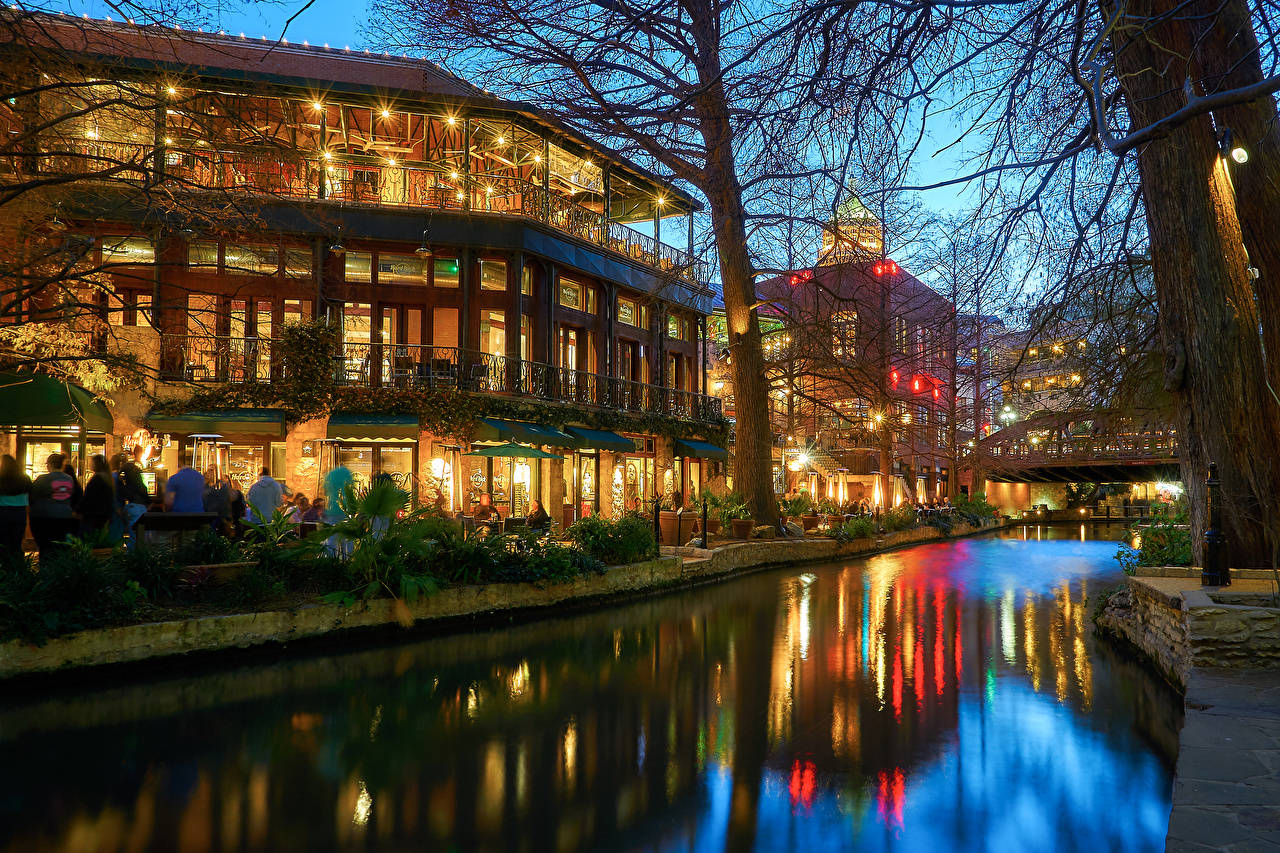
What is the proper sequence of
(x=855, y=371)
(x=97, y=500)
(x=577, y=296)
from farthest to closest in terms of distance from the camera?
(x=577, y=296) → (x=855, y=371) → (x=97, y=500)

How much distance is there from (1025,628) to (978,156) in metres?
6.53

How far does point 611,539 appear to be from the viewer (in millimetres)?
14156

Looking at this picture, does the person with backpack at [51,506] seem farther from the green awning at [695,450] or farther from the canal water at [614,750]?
the green awning at [695,450]

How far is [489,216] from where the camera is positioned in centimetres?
2195

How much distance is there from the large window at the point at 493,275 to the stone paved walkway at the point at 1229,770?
1917cm

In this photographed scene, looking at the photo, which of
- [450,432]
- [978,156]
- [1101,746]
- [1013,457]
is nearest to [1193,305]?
[978,156]

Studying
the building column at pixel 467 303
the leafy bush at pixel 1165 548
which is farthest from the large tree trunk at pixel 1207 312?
the building column at pixel 467 303

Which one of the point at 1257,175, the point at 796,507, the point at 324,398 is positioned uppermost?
the point at 1257,175

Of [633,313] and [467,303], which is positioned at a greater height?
[633,313]

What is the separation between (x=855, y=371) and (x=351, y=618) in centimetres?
1376

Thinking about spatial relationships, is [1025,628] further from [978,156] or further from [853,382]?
[853,382]

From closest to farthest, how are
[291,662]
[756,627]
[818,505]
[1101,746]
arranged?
[1101,746] < [291,662] < [756,627] < [818,505]

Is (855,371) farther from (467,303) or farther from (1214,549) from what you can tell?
(1214,549)

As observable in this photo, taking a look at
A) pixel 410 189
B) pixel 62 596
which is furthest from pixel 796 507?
pixel 62 596
